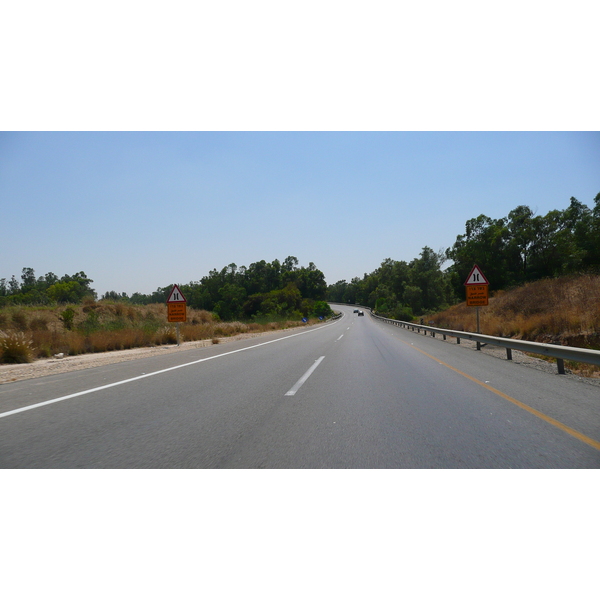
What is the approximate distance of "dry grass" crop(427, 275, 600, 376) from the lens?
1608 cm

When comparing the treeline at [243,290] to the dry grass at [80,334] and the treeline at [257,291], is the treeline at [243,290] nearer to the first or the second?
the treeline at [257,291]

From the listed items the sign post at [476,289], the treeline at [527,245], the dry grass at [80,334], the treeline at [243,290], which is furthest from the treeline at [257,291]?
the sign post at [476,289]

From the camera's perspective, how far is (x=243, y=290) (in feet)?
416

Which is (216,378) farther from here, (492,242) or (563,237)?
(492,242)

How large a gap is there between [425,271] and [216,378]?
96576 mm

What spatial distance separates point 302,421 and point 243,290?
122 m

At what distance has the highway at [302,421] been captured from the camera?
429 cm

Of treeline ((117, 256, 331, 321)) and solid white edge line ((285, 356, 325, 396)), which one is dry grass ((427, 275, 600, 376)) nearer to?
solid white edge line ((285, 356, 325, 396))

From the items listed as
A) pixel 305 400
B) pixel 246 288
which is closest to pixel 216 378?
pixel 305 400

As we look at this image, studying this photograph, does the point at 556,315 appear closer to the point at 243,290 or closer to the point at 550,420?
the point at 550,420

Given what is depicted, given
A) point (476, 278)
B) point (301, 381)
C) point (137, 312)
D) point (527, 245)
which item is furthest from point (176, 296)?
point (527, 245)

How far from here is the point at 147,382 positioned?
9.17m

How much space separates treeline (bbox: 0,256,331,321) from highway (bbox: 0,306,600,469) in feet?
232

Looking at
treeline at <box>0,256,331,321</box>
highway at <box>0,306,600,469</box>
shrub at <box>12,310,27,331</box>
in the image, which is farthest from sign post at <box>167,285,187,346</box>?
treeline at <box>0,256,331,321</box>
